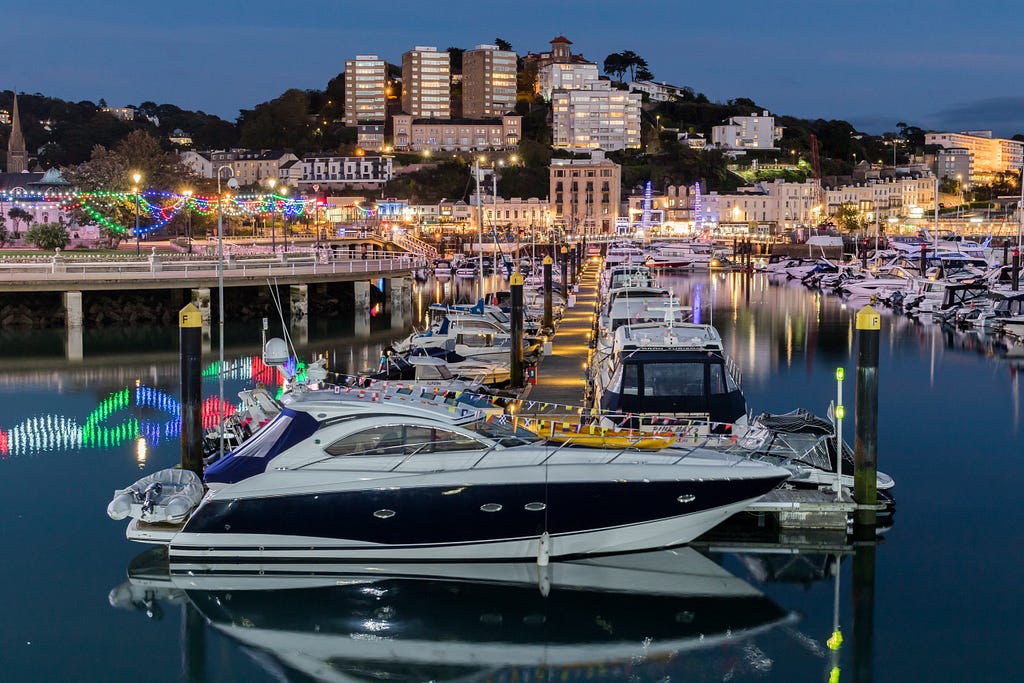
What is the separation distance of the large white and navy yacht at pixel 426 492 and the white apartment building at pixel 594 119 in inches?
6649

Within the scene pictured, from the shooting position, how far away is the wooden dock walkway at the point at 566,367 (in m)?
25.5

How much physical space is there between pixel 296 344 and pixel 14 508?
24.7 m

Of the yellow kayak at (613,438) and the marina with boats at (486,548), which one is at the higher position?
the yellow kayak at (613,438)

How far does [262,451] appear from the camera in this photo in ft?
54.3

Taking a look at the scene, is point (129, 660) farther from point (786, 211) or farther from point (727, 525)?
point (786, 211)

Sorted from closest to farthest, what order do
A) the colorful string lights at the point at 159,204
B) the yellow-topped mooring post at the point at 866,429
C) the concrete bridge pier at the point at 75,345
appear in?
the yellow-topped mooring post at the point at 866,429, the concrete bridge pier at the point at 75,345, the colorful string lights at the point at 159,204

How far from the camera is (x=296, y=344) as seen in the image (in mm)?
45656

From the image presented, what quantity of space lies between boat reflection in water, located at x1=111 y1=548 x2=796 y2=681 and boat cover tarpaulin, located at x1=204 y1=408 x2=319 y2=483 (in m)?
1.48

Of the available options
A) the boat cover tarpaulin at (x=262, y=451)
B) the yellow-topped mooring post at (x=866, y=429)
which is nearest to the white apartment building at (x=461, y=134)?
the yellow-topped mooring post at (x=866, y=429)

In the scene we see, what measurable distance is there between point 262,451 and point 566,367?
14476 mm

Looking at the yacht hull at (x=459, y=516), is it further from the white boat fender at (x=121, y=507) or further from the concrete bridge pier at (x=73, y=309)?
the concrete bridge pier at (x=73, y=309)

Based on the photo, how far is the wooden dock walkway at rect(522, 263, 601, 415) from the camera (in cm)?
2552

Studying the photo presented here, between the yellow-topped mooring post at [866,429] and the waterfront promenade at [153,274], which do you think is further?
the waterfront promenade at [153,274]

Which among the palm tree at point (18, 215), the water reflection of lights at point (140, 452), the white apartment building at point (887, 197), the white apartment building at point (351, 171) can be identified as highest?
the white apartment building at point (351, 171)
